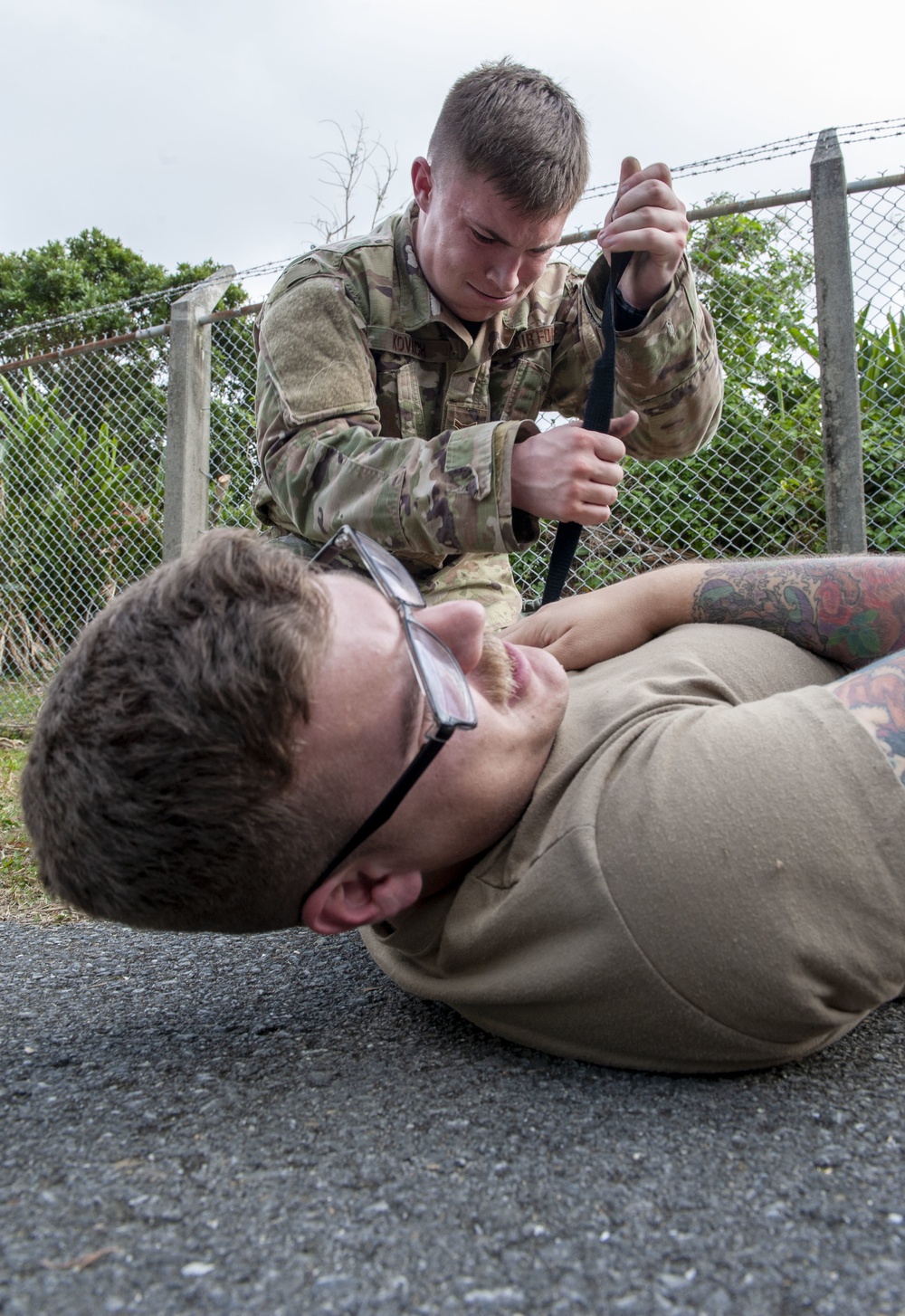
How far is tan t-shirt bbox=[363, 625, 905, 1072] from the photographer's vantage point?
3.78 feet

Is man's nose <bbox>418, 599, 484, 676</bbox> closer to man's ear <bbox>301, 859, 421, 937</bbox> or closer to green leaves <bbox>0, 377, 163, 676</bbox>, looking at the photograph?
man's ear <bbox>301, 859, 421, 937</bbox>

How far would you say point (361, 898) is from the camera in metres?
1.39

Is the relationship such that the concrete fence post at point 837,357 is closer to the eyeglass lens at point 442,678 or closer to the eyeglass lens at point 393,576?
the eyeglass lens at point 393,576

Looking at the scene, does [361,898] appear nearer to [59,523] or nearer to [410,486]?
[410,486]

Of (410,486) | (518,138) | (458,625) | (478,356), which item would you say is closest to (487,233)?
(518,138)

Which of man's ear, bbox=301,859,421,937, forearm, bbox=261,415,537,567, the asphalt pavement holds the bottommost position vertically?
A: the asphalt pavement

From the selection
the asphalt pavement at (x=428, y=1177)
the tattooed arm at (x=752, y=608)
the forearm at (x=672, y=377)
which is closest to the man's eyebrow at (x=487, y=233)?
the forearm at (x=672, y=377)

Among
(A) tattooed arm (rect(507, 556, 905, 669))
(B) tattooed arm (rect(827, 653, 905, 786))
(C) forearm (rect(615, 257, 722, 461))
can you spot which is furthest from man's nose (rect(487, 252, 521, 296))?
(B) tattooed arm (rect(827, 653, 905, 786))

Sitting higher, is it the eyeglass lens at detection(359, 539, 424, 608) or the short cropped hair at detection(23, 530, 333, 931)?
the eyeglass lens at detection(359, 539, 424, 608)

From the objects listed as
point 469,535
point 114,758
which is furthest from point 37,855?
point 469,535

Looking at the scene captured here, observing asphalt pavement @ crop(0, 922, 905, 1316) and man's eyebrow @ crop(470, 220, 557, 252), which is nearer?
asphalt pavement @ crop(0, 922, 905, 1316)

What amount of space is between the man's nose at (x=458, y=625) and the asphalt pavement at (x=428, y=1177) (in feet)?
1.92

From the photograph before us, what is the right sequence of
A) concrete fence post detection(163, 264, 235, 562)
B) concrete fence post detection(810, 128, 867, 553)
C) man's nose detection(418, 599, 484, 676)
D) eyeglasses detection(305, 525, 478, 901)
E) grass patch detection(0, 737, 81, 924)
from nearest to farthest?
eyeglasses detection(305, 525, 478, 901), man's nose detection(418, 599, 484, 676), grass patch detection(0, 737, 81, 924), concrete fence post detection(810, 128, 867, 553), concrete fence post detection(163, 264, 235, 562)

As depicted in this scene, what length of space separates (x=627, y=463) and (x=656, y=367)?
60.8 inches
